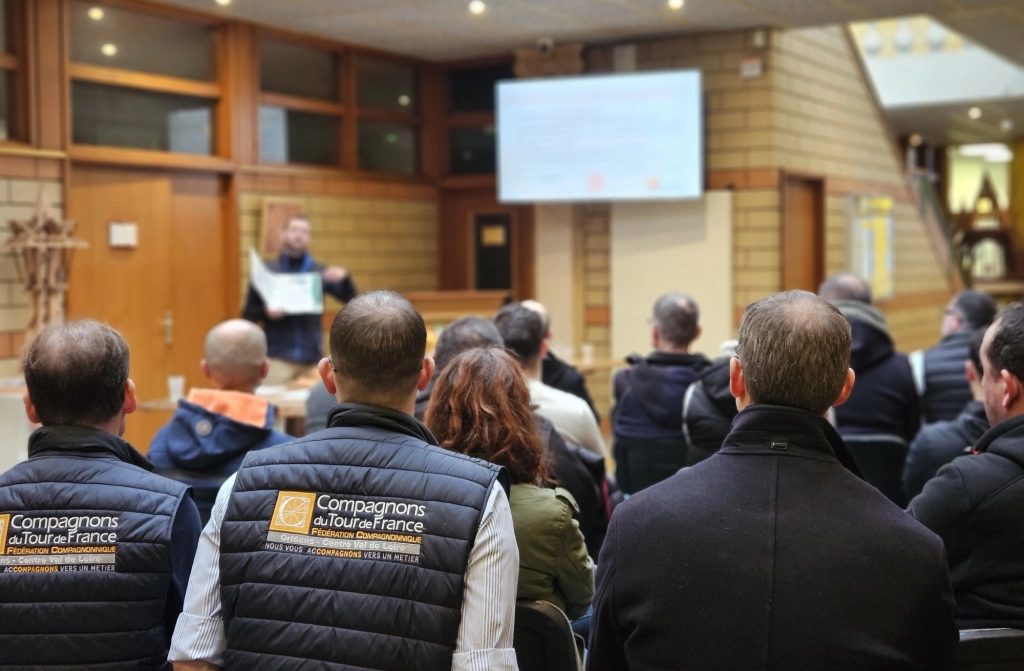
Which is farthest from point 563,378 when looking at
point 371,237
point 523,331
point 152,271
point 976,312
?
point 371,237

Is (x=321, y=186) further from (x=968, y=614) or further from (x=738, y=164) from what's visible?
(x=968, y=614)

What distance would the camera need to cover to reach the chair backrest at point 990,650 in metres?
1.79

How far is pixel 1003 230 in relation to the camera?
16578 mm

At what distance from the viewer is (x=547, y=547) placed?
84.7 inches

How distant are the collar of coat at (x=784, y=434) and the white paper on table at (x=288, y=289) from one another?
193 inches

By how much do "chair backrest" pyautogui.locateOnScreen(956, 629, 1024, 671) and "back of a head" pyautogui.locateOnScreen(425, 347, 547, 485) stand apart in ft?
2.90

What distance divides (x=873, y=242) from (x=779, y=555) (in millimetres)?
8489

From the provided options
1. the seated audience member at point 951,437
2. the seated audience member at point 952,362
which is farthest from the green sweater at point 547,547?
the seated audience member at point 952,362

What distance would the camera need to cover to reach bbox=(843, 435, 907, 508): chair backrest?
3816 millimetres

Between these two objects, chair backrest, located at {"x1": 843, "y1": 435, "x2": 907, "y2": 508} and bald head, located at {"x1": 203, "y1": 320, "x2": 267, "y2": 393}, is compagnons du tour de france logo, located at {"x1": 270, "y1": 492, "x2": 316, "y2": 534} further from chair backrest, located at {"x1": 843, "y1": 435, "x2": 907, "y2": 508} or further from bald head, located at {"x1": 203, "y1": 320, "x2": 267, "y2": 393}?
chair backrest, located at {"x1": 843, "y1": 435, "x2": 907, "y2": 508}

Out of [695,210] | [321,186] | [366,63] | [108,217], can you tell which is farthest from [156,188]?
[695,210]

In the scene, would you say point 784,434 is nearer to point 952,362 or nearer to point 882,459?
point 882,459

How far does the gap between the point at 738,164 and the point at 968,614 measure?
20.7ft

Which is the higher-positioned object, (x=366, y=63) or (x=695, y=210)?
(x=366, y=63)
